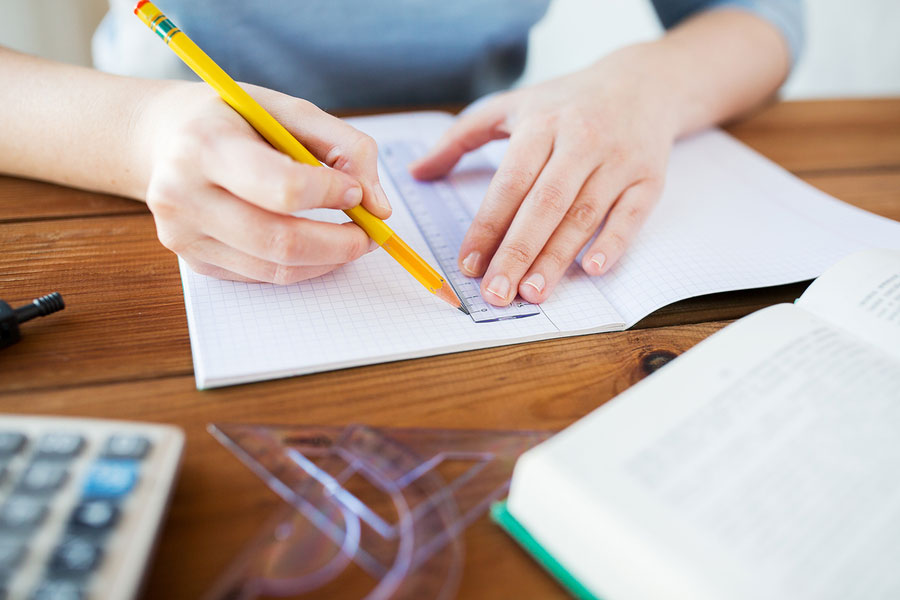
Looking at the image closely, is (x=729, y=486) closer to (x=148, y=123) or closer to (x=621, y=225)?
(x=621, y=225)

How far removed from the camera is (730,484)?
32 cm

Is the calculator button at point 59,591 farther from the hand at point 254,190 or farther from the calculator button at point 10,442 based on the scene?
the hand at point 254,190

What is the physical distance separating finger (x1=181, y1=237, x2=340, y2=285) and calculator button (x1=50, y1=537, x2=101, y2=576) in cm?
22

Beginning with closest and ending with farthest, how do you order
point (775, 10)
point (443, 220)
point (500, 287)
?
point (500, 287), point (443, 220), point (775, 10)

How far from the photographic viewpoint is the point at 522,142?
2.03 feet

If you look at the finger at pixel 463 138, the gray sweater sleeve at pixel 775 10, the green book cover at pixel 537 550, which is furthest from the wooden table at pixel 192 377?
the gray sweater sleeve at pixel 775 10

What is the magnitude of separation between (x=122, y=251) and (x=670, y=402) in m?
0.45

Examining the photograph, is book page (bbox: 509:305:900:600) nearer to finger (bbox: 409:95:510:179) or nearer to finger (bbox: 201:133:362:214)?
finger (bbox: 201:133:362:214)

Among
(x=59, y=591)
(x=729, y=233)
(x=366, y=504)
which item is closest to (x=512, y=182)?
(x=729, y=233)

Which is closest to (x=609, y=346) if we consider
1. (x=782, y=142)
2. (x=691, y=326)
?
(x=691, y=326)

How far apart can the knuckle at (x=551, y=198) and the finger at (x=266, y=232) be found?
7.6 inches

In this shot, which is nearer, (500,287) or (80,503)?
(80,503)

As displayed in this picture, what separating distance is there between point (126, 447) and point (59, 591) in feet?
0.25

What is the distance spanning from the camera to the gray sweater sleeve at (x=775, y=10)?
3.01 ft
